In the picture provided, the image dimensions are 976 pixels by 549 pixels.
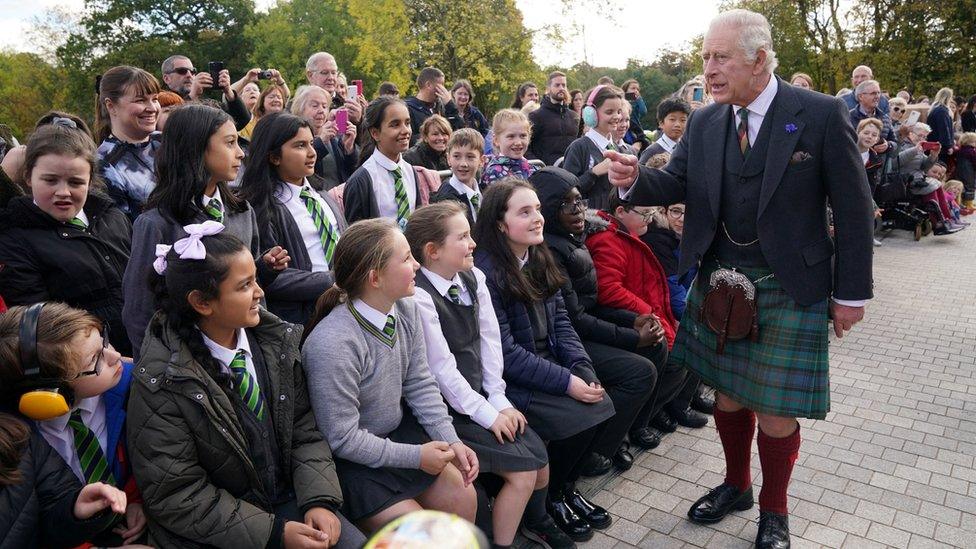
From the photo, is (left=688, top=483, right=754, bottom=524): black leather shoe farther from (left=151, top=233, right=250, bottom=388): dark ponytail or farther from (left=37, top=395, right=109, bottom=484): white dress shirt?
(left=37, top=395, right=109, bottom=484): white dress shirt

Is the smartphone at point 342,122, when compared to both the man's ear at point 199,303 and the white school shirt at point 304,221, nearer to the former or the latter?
the white school shirt at point 304,221

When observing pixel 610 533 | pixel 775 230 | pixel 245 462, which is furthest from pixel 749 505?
pixel 245 462

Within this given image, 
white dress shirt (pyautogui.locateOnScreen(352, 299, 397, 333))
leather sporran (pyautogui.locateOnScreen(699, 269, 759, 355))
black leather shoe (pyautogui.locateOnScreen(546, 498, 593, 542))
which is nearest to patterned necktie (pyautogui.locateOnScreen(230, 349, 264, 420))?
white dress shirt (pyautogui.locateOnScreen(352, 299, 397, 333))

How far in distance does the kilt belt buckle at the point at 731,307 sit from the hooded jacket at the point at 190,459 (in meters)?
1.89

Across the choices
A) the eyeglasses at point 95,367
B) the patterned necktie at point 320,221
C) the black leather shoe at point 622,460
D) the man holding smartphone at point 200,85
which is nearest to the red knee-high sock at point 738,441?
the black leather shoe at point 622,460

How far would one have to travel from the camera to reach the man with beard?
8227 millimetres

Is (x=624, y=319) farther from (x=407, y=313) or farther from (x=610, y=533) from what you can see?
(x=407, y=313)

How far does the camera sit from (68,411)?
6.85 ft

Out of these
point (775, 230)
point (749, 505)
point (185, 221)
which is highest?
point (185, 221)

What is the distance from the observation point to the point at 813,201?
2898 millimetres

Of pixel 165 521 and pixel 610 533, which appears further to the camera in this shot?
pixel 610 533

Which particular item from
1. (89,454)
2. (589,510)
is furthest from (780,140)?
(89,454)

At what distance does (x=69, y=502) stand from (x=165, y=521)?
274 mm

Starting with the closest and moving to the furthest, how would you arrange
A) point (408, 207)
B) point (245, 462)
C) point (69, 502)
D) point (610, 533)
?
1. point (69, 502)
2. point (245, 462)
3. point (610, 533)
4. point (408, 207)
